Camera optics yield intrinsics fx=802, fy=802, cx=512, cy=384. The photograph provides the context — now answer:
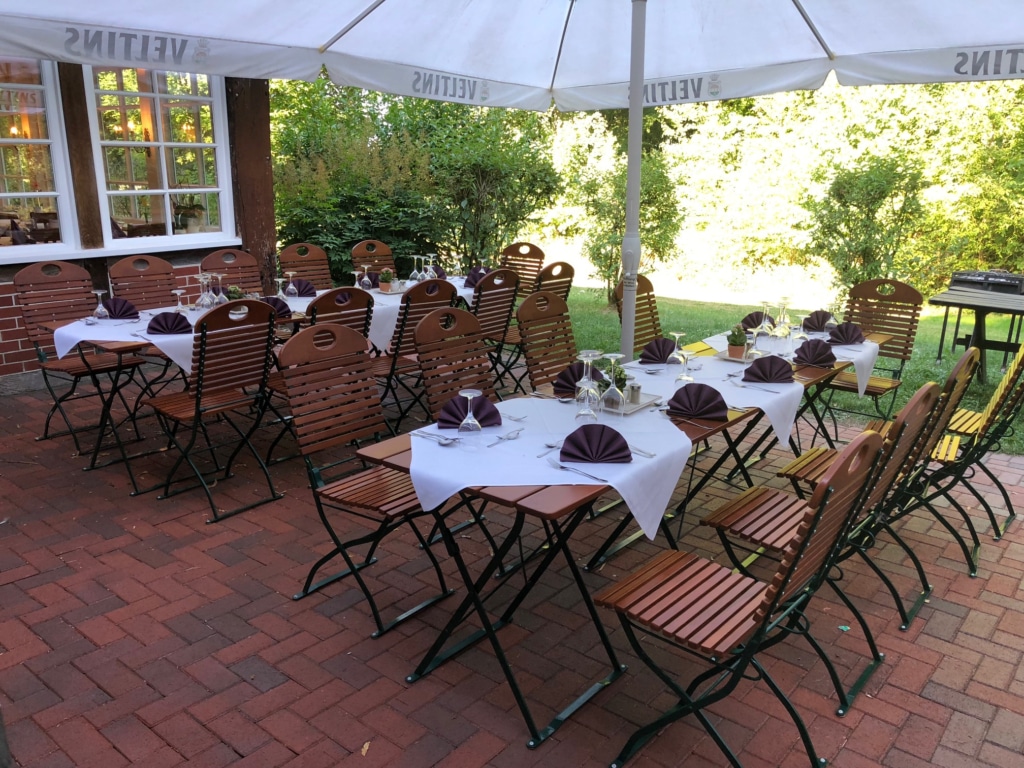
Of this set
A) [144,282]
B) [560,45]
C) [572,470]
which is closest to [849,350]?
[572,470]

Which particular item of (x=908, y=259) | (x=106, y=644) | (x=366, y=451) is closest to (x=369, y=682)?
(x=366, y=451)

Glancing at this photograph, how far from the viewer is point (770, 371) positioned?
3.86 meters

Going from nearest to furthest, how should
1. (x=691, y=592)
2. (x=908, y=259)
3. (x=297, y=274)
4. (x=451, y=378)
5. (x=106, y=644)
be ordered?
(x=691, y=592) < (x=106, y=644) < (x=451, y=378) < (x=297, y=274) < (x=908, y=259)

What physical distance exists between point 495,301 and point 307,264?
2.11 m

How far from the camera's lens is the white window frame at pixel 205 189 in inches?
270

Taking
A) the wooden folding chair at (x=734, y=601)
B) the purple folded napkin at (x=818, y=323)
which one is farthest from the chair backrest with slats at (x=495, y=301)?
the wooden folding chair at (x=734, y=601)

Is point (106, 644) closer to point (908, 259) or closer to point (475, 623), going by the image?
point (475, 623)

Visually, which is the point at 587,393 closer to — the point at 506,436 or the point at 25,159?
the point at 506,436

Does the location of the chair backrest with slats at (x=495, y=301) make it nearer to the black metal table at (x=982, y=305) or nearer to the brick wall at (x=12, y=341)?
the brick wall at (x=12, y=341)

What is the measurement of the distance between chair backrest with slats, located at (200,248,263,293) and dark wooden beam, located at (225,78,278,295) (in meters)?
1.36

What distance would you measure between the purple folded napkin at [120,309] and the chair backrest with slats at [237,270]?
1461 millimetres

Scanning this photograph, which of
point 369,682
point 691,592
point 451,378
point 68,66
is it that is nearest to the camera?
point 691,592

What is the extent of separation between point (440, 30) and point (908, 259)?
6.71 meters

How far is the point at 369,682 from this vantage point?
2955 millimetres
